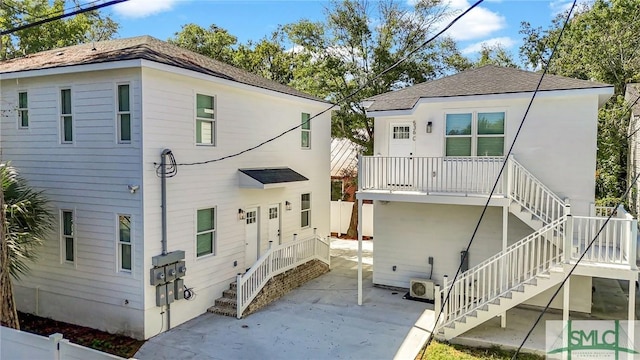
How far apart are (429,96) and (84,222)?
8.95 m

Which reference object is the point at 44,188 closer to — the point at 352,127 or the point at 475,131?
the point at 475,131

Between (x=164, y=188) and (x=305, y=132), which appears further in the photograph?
(x=305, y=132)

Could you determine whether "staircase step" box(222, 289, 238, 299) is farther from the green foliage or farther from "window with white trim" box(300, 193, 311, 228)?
the green foliage

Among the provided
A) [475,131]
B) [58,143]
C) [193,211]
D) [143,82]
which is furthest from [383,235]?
[58,143]

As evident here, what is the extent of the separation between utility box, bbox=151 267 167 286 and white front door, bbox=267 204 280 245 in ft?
13.7

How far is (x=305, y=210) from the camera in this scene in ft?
46.4

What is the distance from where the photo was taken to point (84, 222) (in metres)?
9.12

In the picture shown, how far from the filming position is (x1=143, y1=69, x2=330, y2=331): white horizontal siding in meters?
8.56

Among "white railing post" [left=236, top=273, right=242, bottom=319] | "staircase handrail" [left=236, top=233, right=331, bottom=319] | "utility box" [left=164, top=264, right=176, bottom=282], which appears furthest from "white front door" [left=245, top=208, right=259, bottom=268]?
"utility box" [left=164, top=264, right=176, bottom=282]

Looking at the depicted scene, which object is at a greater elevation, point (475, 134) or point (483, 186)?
point (475, 134)

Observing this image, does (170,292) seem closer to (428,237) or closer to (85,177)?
(85,177)

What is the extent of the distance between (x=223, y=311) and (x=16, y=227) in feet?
15.5

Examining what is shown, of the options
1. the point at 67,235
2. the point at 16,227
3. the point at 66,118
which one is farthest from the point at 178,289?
the point at 66,118

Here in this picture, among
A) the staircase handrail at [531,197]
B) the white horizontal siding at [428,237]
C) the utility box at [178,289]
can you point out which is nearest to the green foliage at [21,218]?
the utility box at [178,289]
